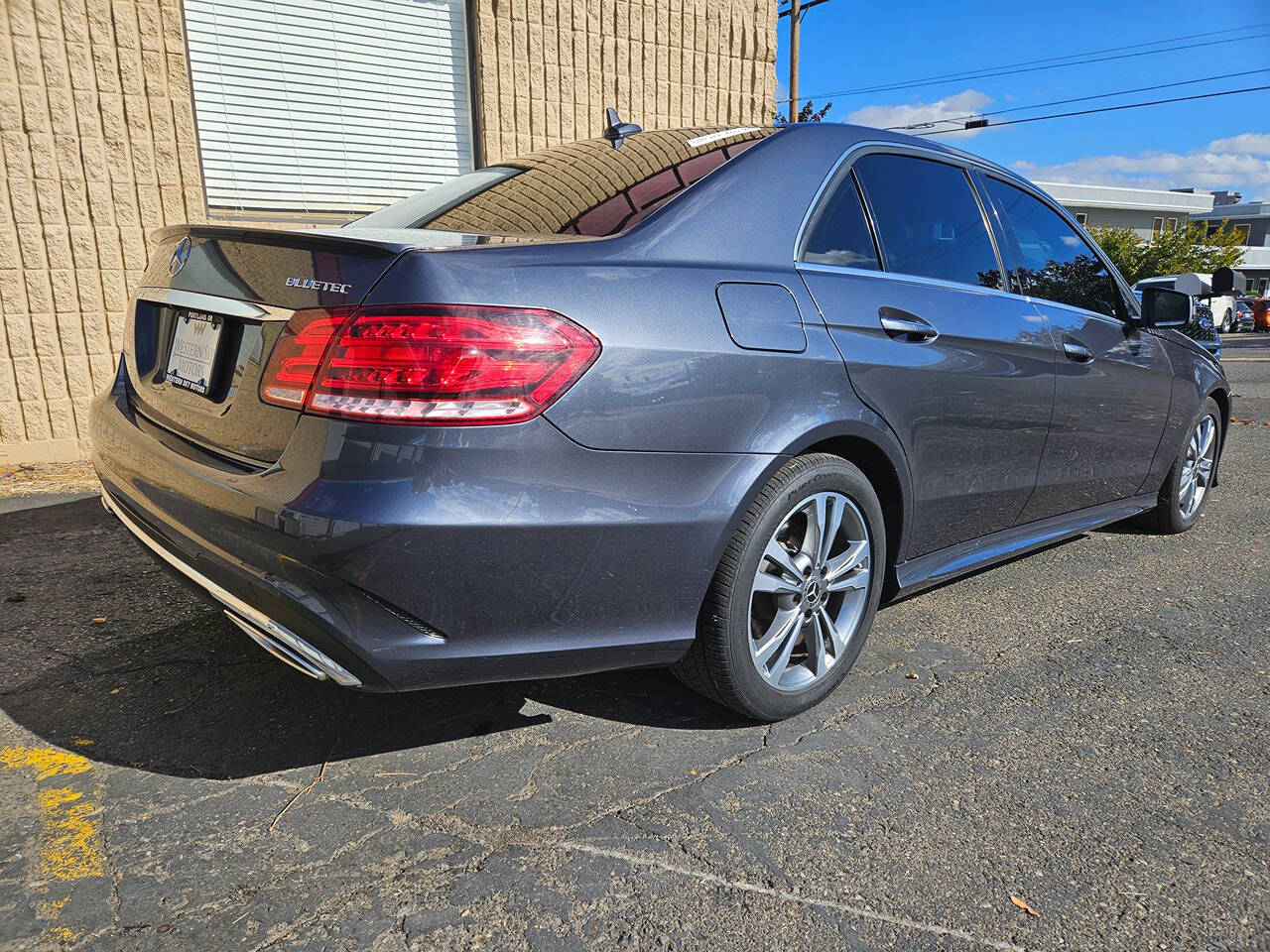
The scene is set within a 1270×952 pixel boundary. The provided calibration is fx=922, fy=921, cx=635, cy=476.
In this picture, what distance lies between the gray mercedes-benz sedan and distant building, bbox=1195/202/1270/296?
7206cm

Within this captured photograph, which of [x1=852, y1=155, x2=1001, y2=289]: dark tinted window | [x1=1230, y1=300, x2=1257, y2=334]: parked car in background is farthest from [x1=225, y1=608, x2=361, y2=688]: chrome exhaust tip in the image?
[x1=1230, y1=300, x2=1257, y2=334]: parked car in background

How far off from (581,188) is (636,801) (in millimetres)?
1650

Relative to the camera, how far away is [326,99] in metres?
6.70

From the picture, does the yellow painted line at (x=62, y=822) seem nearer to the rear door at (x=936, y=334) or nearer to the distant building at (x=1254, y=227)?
the rear door at (x=936, y=334)

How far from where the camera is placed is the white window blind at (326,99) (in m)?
6.30

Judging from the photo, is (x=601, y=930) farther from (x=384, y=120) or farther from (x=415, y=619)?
(x=384, y=120)

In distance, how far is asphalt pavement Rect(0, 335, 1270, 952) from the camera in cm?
181

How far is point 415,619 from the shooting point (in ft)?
6.35

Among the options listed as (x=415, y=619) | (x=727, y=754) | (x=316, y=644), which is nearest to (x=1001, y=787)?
(x=727, y=754)

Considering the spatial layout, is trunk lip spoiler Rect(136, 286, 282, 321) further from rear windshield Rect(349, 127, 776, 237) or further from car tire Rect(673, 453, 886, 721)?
car tire Rect(673, 453, 886, 721)

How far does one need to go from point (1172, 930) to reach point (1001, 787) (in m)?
0.53

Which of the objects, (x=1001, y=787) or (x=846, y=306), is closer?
(x=1001, y=787)

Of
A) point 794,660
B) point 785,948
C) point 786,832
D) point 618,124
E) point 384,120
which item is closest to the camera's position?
point 785,948

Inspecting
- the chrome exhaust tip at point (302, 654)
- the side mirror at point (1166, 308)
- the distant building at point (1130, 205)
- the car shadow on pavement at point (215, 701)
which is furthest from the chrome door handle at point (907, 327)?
the distant building at point (1130, 205)
